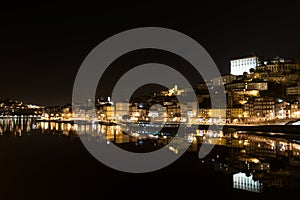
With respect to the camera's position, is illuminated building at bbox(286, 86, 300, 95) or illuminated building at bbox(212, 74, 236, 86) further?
illuminated building at bbox(212, 74, 236, 86)

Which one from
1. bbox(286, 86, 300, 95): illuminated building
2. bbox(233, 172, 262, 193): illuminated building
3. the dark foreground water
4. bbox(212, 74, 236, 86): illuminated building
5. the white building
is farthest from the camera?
the white building

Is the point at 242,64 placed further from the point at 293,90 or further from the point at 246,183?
the point at 246,183

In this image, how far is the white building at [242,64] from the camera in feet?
145

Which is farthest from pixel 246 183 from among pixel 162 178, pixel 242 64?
pixel 242 64

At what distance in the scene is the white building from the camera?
145 feet

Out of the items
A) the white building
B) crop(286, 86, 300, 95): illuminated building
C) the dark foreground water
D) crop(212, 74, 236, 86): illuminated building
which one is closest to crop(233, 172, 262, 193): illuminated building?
the dark foreground water

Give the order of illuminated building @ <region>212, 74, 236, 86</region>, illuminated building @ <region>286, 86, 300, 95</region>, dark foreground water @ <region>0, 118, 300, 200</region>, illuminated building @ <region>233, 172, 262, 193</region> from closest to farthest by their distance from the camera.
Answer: dark foreground water @ <region>0, 118, 300, 200</region>
illuminated building @ <region>233, 172, 262, 193</region>
illuminated building @ <region>286, 86, 300, 95</region>
illuminated building @ <region>212, 74, 236, 86</region>

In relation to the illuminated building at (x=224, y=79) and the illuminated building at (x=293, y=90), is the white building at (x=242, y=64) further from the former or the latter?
the illuminated building at (x=293, y=90)

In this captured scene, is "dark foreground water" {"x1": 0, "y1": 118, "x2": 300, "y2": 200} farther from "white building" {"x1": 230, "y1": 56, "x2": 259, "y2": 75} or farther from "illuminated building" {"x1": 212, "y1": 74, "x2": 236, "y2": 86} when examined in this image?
"white building" {"x1": 230, "y1": 56, "x2": 259, "y2": 75}

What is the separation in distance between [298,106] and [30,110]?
8656 cm

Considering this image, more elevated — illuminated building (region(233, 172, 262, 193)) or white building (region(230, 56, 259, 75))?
white building (region(230, 56, 259, 75))

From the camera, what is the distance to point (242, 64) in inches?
1786

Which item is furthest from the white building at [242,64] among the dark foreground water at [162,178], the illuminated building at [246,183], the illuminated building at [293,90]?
the illuminated building at [246,183]

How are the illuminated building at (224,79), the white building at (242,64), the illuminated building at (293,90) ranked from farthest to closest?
the white building at (242,64) < the illuminated building at (224,79) < the illuminated building at (293,90)
